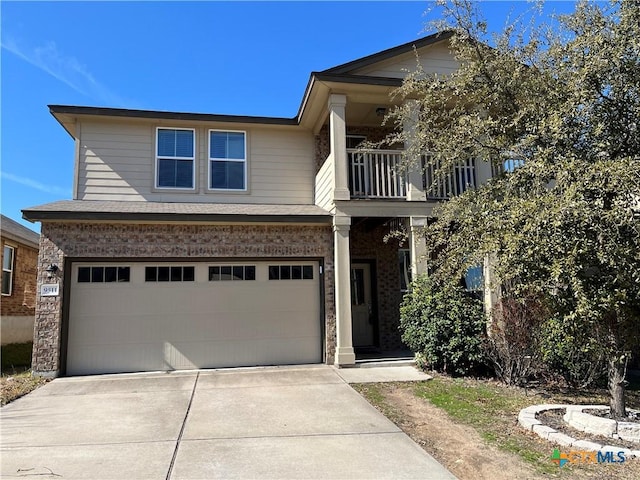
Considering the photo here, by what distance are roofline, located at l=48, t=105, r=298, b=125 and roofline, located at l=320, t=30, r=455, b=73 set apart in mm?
2060

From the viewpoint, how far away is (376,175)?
34.5 ft

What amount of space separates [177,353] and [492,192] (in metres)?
6.84

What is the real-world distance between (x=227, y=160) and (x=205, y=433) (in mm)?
7473

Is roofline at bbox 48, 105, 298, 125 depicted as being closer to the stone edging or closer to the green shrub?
the green shrub

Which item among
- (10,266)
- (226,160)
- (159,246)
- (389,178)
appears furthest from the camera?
(10,266)

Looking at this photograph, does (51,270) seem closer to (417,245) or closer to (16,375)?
(16,375)

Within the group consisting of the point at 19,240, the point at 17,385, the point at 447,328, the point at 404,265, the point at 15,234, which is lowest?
the point at 17,385

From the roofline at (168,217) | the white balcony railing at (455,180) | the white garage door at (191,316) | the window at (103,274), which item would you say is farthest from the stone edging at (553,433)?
the window at (103,274)

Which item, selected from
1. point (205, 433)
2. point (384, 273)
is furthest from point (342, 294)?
point (205, 433)

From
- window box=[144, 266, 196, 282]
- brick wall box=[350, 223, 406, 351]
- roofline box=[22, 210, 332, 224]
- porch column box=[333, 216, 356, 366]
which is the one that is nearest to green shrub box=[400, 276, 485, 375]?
porch column box=[333, 216, 356, 366]

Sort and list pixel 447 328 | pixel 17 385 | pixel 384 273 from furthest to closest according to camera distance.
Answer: pixel 384 273, pixel 447 328, pixel 17 385

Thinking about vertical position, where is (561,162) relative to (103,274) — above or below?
above

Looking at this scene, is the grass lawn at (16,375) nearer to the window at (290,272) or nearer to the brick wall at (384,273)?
the window at (290,272)

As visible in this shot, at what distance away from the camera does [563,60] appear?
6094 millimetres
